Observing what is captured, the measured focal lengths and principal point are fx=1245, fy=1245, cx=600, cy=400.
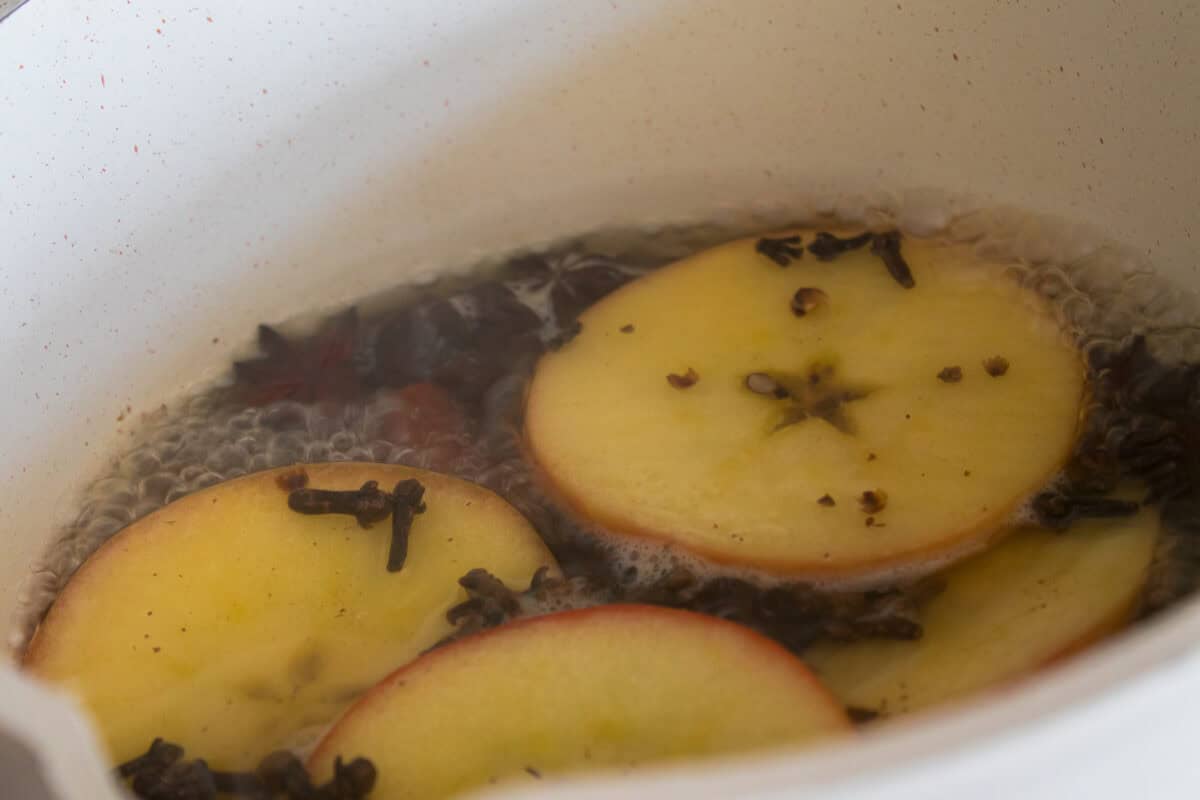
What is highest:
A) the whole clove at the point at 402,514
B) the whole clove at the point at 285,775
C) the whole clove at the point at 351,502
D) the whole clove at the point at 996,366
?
the whole clove at the point at 351,502

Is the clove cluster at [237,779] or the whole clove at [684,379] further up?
the clove cluster at [237,779]

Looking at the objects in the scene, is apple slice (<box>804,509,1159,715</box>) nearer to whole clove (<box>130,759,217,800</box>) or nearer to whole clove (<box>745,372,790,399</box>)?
whole clove (<box>745,372,790,399</box>)

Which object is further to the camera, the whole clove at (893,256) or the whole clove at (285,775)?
the whole clove at (893,256)

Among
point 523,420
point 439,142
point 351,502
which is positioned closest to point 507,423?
point 523,420

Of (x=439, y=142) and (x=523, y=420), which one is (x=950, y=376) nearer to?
(x=523, y=420)

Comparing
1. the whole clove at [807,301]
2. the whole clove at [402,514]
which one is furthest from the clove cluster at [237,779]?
the whole clove at [807,301]

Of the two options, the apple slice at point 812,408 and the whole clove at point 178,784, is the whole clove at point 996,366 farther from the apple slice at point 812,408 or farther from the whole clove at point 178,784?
the whole clove at point 178,784
